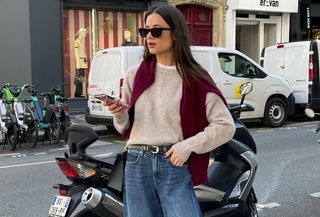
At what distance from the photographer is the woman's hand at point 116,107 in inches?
103

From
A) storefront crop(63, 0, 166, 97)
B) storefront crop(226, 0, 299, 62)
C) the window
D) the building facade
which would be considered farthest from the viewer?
storefront crop(226, 0, 299, 62)

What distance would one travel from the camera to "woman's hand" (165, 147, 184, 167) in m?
2.59

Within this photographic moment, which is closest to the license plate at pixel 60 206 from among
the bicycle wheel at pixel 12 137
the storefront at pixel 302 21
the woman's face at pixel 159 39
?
the woman's face at pixel 159 39

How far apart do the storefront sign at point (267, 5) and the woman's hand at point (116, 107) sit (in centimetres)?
1528

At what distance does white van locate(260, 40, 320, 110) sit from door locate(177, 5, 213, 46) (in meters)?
4.04

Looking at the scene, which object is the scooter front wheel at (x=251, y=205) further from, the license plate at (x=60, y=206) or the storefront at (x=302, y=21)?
the storefront at (x=302, y=21)

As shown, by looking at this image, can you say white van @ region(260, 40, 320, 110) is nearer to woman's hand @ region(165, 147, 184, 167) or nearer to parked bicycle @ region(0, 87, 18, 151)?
parked bicycle @ region(0, 87, 18, 151)

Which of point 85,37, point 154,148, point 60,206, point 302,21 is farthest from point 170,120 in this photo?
point 302,21

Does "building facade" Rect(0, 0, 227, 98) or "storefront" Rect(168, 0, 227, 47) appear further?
"storefront" Rect(168, 0, 227, 47)

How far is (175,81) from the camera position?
2.72 meters

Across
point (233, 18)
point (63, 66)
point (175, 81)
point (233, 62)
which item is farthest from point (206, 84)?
point (233, 18)

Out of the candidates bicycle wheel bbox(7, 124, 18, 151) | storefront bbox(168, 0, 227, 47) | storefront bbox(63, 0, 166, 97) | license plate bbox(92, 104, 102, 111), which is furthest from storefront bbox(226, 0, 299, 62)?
bicycle wheel bbox(7, 124, 18, 151)

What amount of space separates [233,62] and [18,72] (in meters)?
6.09

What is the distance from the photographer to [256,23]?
61.5 feet
